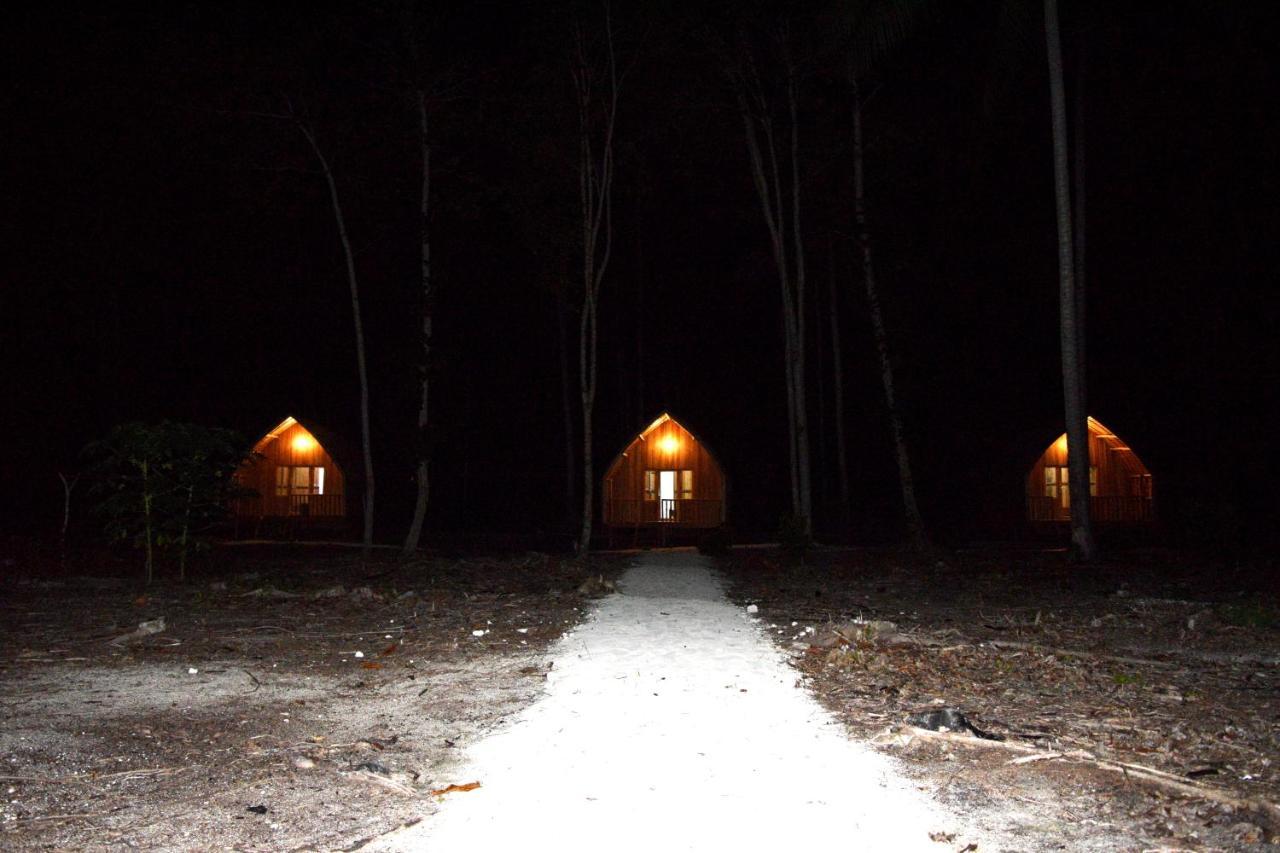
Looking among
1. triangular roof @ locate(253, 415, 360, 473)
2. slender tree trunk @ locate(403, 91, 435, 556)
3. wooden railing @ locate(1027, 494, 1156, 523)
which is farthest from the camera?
triangular roof @ locate(253, 415, 360, 473)

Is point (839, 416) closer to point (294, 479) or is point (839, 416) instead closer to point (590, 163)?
point (590, 163)

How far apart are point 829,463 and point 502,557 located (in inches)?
1032

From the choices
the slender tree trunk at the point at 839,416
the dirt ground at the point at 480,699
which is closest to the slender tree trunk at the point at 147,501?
the dirt ground at the point at 480,699

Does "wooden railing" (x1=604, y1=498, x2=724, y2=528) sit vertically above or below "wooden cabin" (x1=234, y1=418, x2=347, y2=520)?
below

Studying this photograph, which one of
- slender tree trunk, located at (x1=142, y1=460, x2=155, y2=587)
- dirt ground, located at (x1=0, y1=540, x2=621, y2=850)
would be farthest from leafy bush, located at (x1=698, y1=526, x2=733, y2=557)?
slender tree trunk, located at (x1=142, y1=460, x2=155, y2=587)

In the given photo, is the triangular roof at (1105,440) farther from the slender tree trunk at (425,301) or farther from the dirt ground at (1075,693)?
the slender tree trunk at (425,301)

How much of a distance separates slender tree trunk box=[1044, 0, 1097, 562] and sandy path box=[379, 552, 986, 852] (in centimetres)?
955

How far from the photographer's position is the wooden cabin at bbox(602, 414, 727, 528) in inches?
1147

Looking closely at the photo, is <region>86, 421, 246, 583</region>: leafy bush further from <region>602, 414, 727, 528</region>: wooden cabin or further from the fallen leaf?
<region>602, 414, 727, 528</region>: wooden cabin

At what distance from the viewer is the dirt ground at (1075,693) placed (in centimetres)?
431

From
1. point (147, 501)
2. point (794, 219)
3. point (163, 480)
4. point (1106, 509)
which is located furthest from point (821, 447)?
point (147, 501)

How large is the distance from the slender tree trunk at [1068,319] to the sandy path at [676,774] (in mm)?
9551

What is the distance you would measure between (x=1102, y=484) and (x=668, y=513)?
520 inches

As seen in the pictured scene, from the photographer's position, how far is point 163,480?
13.7m
